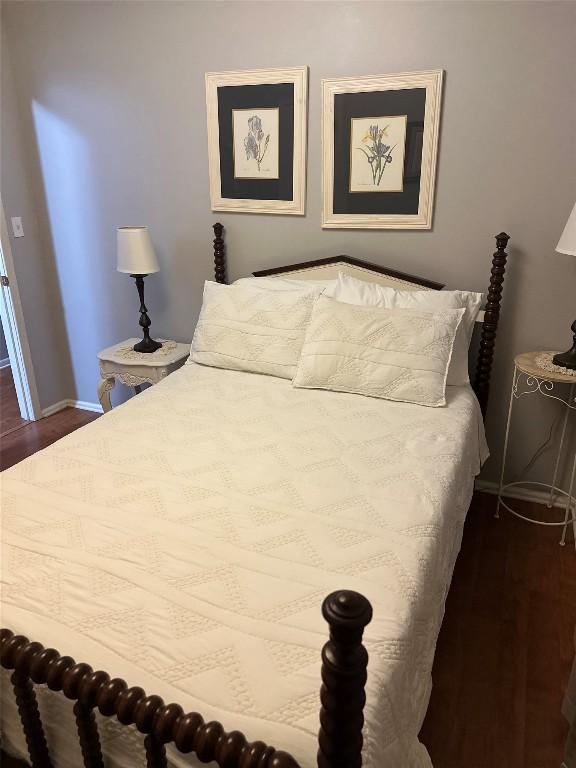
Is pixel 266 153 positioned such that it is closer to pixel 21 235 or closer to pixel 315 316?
pixel 315 316

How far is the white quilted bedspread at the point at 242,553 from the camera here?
101cm

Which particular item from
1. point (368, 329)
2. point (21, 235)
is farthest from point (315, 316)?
point (21, 235)

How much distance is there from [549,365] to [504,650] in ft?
3.63

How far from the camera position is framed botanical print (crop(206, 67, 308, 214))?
8.23 ft

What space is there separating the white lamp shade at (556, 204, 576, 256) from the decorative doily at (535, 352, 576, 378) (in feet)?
1.49

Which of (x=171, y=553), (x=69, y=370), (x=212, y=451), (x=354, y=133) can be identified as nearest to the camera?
(x=171, y=553)

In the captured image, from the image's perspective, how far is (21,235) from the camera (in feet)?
10.5

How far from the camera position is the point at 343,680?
0.76m

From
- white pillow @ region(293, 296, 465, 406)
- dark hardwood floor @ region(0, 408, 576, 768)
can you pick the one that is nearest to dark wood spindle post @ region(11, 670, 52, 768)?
dark hardwood floor @ region(0, 408, 576, 768)

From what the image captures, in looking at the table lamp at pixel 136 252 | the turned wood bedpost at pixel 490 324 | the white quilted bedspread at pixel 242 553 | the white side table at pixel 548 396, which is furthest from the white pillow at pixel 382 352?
the table lamp at pixel 136 252

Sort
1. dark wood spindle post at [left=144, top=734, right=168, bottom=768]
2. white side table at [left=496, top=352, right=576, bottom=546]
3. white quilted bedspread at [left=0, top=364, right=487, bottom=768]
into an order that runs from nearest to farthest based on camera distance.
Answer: dark wood spindle post at [left=144, top=734, right=168, bottom=768], white quilted bedspread at [left=0, top=364, right=487, bottom=768], white side table at [left=496, top=352, right=576, bottom=546]

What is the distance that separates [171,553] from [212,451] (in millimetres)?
521

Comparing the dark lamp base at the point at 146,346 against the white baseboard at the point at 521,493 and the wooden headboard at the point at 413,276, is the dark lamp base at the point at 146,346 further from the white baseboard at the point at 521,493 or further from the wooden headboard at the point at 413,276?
the white baseboard at the point at 521,493

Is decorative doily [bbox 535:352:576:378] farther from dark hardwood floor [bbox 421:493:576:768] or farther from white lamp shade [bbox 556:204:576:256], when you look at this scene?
dark hardwood floor [bbox 421:493:576:768]
